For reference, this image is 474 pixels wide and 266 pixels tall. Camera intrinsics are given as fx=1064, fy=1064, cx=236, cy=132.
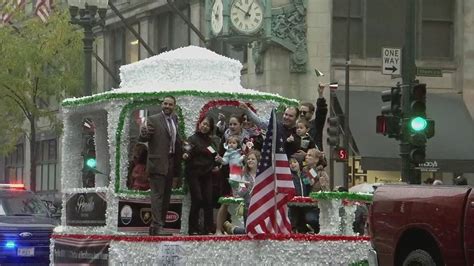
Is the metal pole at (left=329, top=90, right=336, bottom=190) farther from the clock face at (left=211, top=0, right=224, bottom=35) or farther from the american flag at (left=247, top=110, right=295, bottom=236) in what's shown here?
the american flag at (left=247, top=110, right=295, bottom=236)

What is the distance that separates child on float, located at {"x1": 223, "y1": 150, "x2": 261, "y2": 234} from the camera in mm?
12500

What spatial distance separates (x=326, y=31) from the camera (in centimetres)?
3069

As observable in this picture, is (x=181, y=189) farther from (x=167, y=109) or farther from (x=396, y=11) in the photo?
(x=396, y=11)

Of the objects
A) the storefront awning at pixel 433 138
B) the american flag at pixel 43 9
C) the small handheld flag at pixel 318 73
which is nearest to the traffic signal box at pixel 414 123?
the storefront awning at pixel 433 138

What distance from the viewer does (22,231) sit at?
16.8 meters

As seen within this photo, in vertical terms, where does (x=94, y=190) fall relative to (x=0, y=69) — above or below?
below

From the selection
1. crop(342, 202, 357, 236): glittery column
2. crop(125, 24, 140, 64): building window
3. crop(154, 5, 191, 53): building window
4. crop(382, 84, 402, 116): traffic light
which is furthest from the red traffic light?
crop(125, 24, 140, 64): building window

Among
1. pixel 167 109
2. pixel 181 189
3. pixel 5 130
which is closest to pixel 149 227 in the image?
pixel 181 189

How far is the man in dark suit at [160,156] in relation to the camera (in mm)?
12828

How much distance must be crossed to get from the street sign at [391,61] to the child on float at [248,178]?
861 cm

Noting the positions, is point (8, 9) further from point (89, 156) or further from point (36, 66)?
point (89, 156)

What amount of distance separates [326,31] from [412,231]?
62.3 feet

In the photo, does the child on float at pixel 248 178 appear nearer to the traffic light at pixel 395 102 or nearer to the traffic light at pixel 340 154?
the traffic light at pixel 395 102

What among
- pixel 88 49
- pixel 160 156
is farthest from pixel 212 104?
pixel 88 49
